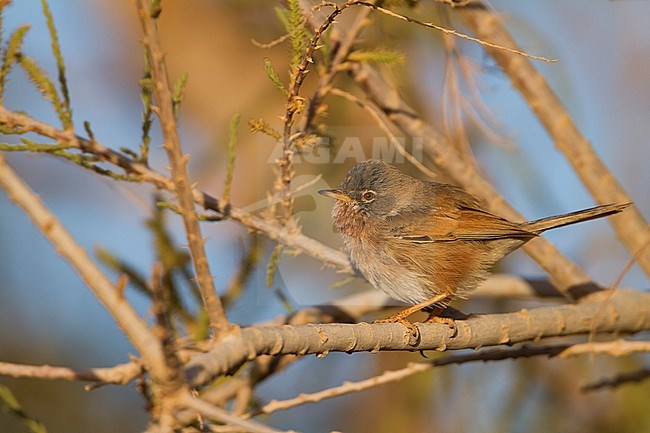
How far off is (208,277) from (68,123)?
1603mm

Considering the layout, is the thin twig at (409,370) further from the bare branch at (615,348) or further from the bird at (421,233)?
the bird at (421,233)

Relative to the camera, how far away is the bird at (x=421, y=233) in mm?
4004

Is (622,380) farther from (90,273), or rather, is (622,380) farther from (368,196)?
(90,273)

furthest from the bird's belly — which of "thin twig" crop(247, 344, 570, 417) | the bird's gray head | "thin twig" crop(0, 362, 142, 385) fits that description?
"thin twig" crop(0, 362, 142, 385)

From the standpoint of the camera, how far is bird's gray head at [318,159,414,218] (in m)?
4.38

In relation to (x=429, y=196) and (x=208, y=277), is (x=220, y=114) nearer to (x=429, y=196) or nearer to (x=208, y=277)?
(x=429, y=196)

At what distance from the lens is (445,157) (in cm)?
441

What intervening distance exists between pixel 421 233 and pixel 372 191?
0.39 meters

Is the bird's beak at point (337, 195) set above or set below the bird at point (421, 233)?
above

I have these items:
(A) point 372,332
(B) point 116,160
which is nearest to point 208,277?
(A) point 372,332

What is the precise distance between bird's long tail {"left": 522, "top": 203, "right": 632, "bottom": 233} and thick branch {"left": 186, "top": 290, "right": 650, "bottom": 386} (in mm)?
460

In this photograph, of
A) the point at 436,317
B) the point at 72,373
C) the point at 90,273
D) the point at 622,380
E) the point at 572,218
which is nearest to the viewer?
the point at 90,273

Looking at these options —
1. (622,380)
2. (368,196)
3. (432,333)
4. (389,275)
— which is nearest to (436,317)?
(389,275)

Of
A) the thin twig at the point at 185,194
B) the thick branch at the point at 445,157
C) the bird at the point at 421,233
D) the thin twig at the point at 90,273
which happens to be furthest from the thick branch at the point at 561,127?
the thin twig at the point at 90,273
